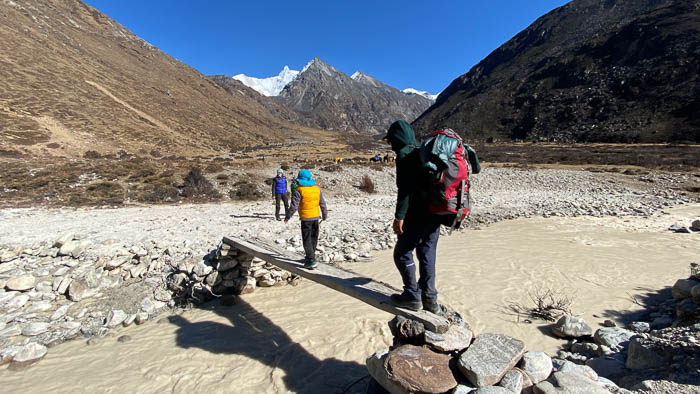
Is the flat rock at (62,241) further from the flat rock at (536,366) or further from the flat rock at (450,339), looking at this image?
the flat rock at (536,366)

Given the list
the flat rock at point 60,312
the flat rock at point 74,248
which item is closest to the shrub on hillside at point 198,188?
the flat rock at point 74,248

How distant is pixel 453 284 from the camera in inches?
273

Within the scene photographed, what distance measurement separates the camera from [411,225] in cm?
334

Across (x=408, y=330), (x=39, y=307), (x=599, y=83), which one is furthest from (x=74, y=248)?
(x=599, y=83)

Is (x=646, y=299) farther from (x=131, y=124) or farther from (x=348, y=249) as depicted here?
(x=131, y=124)

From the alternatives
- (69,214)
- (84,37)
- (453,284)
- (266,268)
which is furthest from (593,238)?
(84,37)

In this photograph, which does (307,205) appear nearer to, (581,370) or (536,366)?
(536,366)

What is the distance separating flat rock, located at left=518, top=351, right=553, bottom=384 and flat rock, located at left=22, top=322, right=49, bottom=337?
7.31 meters

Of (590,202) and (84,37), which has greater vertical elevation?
(84,37)

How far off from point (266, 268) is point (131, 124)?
50.9 m

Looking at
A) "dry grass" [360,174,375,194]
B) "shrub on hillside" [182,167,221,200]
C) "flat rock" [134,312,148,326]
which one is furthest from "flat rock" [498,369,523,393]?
"dry grass" [360,174,375,194]

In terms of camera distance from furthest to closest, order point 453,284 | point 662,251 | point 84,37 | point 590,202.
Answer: point 84,37, point 590,202, point 662,251, point 453,284

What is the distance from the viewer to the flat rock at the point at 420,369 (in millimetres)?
2918

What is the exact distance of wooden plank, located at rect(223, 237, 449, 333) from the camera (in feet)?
11.1
